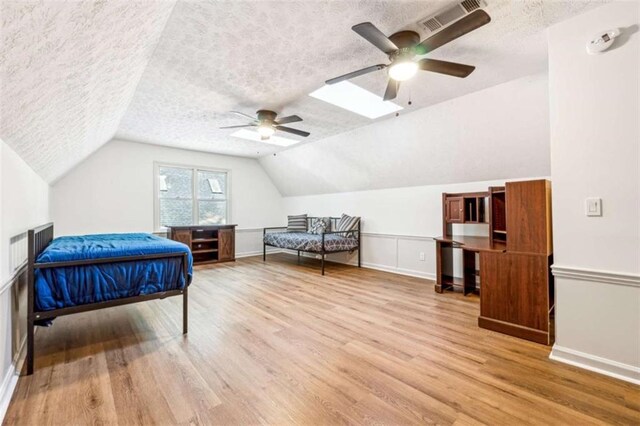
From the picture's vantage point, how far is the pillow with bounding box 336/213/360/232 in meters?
5.53

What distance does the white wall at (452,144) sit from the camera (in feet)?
10.1

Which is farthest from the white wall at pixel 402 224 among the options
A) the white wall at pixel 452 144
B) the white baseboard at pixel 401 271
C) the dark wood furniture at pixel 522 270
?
the dark wood furniture at pixel 522 270

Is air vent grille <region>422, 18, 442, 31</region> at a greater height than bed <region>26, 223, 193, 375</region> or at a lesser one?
greater

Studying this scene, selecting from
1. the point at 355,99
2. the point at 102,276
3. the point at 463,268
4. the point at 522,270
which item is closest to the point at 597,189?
the point at 522,270

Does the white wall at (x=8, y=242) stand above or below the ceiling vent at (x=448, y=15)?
below

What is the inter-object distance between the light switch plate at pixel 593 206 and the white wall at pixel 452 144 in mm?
1496

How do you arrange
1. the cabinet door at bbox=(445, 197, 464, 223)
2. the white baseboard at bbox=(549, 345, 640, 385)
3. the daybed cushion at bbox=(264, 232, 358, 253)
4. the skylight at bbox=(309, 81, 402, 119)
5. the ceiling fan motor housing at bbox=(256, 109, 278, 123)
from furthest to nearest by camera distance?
the daybed cushion at bbox=(264, 232, 358, 253)
the cabinet door at bbox=(445, 197, 464, 223)
the ceiling fan motor housing at bbox=(256, 109, 278, 123)
the skylight at bbox=(309, 81, 402, 119)
the white baseboard at bbox=(549, 345, 640, 385)

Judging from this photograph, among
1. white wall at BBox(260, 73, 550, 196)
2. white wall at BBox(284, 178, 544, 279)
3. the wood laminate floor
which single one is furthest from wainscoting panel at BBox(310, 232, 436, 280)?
the wood laminate floor

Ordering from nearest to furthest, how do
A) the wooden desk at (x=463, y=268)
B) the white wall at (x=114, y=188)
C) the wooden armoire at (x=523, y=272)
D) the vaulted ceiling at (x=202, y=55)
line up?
1. the vaulted ceiling at (x=202, y=55)
2. the wooden armoire at (x=523, y=272)
3. the wooden desk at (x=463, y=268)
4. the white wall at (x=114, y=188)

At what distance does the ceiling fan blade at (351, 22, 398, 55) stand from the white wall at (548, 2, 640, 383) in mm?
1262

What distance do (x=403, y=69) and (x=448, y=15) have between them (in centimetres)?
41

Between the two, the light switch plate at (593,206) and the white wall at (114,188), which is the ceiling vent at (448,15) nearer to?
the light switch plate at (593,206)

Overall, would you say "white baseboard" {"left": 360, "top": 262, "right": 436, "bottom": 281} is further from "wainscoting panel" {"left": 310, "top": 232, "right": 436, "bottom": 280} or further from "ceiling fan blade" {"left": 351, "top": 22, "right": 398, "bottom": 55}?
"ceiling fan blade" {"left": 351, "top": 22, "right": 398, "bottom": 55}

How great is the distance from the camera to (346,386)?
1.75 m
